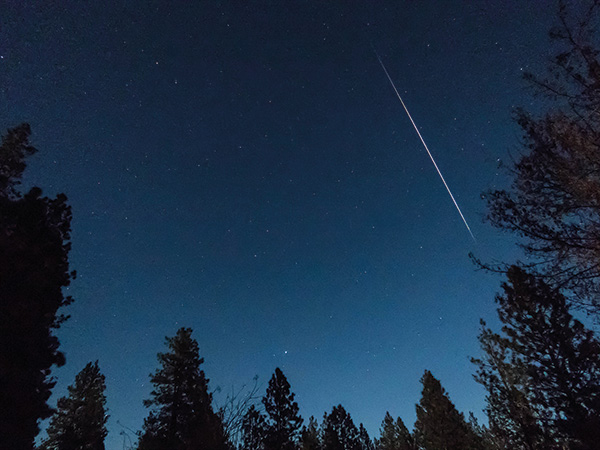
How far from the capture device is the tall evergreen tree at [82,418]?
70.7ft

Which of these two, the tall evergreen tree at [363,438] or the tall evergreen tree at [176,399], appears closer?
the tall evergreen tree at [176,399]

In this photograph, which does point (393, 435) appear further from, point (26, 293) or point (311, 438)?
point (26, 293)

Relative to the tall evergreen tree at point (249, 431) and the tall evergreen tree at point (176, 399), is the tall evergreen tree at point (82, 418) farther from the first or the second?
the tall evergreen tree at point (249, 431)

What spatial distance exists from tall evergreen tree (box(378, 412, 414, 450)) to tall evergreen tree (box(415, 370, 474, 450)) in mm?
10607

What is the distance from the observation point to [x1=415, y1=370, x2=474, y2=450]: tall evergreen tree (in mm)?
28453

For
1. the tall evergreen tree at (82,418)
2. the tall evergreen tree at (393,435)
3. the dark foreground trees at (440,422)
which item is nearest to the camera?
the tall evergreen tree at (82,418)

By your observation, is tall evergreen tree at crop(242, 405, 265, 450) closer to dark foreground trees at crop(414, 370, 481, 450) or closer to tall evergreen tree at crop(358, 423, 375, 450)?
dark foreground trees at crop(414, 370, 481, 450)

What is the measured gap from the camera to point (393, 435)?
1740 inches

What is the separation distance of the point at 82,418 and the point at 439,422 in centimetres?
3187

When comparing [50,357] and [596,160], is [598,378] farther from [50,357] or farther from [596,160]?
[50,357]

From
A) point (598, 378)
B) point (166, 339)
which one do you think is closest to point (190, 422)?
point (166, 339)

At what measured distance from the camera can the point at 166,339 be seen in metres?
23.2

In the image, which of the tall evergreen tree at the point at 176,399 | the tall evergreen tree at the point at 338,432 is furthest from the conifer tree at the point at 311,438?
the tall evergreen tree at the point at 176,399

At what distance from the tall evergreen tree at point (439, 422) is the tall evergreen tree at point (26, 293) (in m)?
31.0
